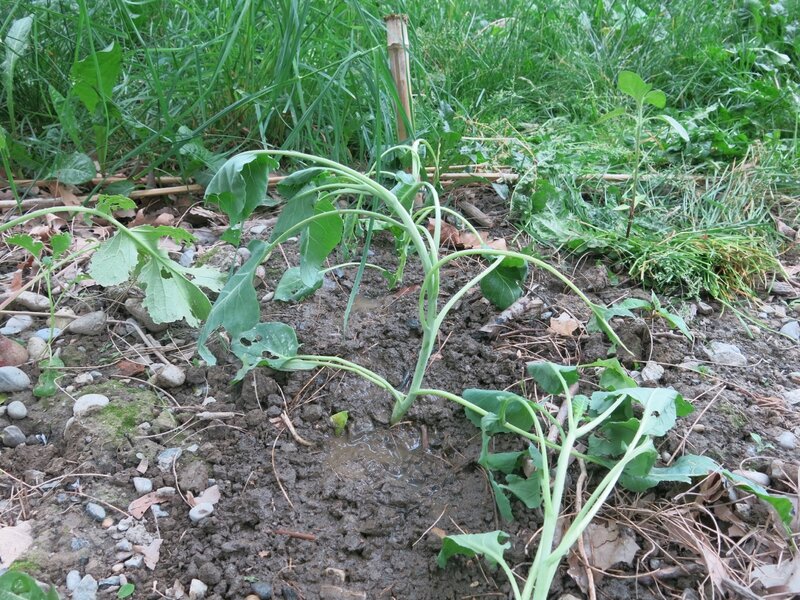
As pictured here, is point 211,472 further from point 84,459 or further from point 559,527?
point 559,527

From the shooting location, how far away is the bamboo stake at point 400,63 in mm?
2195

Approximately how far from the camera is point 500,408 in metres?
1.28

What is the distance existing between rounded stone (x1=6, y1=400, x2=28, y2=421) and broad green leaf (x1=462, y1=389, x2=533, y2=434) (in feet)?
3.34

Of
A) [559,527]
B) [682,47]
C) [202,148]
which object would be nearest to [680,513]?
[559,527]

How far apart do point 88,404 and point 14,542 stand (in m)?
0.36

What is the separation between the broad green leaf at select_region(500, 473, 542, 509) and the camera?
4.28 feet

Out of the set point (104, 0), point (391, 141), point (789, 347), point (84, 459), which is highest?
point (104, 0)

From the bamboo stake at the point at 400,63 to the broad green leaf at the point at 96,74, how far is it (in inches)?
32.6

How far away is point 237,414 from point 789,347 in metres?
1.45

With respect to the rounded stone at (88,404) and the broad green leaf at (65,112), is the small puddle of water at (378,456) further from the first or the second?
the broad green leaf at (65,112)

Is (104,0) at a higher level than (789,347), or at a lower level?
higher

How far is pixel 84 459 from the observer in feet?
4.84

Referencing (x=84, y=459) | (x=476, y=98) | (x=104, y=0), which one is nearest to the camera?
(x=84, y=459)

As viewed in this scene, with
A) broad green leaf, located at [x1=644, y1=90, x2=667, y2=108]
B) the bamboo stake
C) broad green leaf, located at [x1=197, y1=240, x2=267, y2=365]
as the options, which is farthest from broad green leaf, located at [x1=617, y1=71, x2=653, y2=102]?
broad green leaf, located at [x1=197, y1=240, x2=267, y2=365]
